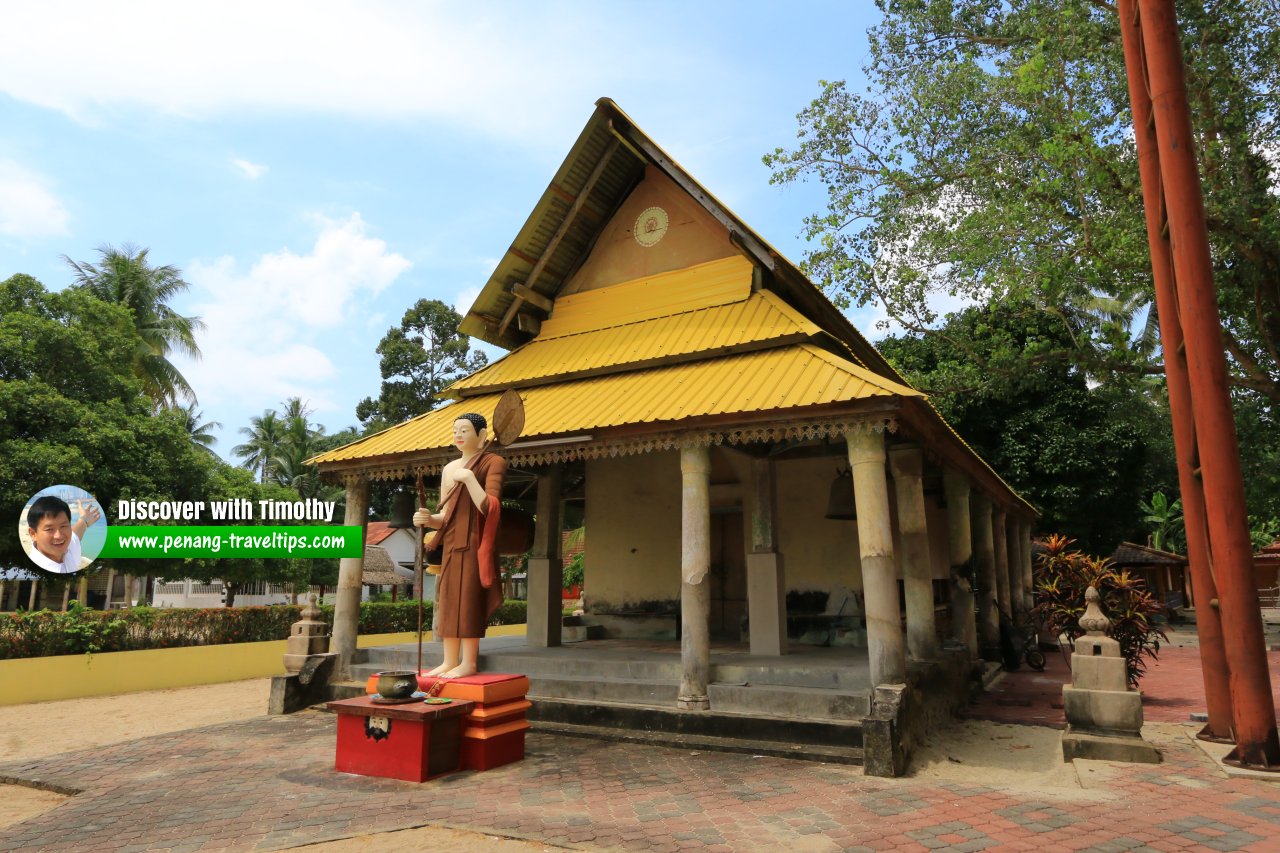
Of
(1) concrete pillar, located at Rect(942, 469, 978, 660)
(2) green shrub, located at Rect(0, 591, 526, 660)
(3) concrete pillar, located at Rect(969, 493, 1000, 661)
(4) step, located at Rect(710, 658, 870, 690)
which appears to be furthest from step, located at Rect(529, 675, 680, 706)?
(2) green shrub, located at Rect(0, 591, 526, 660)

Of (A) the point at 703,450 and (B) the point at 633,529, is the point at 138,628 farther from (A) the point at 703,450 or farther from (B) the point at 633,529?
(A) the point at 703,450

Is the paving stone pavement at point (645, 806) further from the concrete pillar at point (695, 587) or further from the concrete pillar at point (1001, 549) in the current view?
the concrete pillar at point (1001, 549)

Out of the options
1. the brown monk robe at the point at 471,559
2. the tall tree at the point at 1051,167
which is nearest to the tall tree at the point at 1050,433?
the tall tree at the point at 1051,167

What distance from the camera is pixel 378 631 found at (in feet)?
69.4

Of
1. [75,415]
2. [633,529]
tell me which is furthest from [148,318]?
[633,529]

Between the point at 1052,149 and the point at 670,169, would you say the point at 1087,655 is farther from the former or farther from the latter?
the point at 1052,149

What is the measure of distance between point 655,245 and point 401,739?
8087 millimetres

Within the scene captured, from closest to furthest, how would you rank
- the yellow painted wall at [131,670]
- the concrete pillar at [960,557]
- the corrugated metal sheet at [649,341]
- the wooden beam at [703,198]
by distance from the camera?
1. the corrugated metal sheet at [649,341]
2. the wooden beam at [703,198]
3. the concrete pillar at [960,557]
4. the yellow painted wall at [131,670]

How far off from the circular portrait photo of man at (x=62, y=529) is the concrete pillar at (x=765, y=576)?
14041 millimetres

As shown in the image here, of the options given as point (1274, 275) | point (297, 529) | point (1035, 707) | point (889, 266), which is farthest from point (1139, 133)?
point (297, 529)

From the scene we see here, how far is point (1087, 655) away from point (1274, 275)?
11619mm

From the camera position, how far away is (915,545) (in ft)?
31.8

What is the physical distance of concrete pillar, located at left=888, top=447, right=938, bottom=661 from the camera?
9555 millimetres

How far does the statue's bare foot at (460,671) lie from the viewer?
7.14 metres
